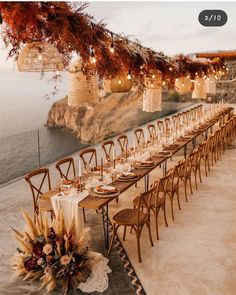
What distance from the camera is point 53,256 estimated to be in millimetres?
3967

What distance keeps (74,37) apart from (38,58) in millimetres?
822

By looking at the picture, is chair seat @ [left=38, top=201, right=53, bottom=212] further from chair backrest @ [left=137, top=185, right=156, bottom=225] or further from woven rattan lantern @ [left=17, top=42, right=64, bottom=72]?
woven rattan lantern @ [left=17, top=42, right=64, bottom=72]

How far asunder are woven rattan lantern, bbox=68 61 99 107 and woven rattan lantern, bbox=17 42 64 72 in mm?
785

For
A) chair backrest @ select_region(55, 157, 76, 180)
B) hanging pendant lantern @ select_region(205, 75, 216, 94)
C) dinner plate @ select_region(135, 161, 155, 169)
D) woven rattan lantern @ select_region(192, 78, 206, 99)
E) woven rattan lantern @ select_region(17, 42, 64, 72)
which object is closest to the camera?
woven rattan lantern @ select_region(17, 42, 64, 72)

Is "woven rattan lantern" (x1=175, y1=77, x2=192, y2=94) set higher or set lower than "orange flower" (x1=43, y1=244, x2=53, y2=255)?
higher

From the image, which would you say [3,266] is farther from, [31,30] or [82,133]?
[82,133]

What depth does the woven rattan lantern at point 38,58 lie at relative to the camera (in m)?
3.28

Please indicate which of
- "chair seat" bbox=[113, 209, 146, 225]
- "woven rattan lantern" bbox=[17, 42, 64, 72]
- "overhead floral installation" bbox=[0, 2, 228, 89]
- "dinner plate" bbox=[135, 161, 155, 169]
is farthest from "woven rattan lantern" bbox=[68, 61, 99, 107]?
"dinner plate" bbox=[135, 161, 155, 169]

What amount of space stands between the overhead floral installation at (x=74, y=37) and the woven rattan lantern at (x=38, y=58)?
213mm

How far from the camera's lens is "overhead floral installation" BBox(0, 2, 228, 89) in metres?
3.12

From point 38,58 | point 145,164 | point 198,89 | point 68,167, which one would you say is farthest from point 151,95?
point 38,58

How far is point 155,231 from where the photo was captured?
541 centimetres

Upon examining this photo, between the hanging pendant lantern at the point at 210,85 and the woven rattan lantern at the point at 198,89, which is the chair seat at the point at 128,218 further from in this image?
the hanging pendant lantern at the point at 210,85

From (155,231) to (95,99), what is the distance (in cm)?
235
